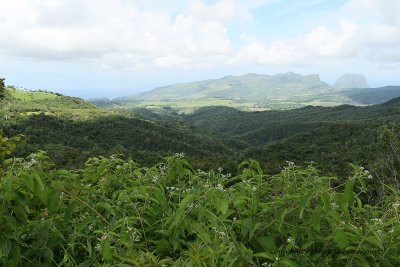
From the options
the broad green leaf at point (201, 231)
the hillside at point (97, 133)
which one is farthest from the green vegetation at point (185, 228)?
the hillside at point (97, 133)

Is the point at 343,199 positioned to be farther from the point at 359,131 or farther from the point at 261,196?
the point at 359,131

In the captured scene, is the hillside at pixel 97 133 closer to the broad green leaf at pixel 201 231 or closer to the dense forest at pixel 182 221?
the dense forest at pixel 182 221

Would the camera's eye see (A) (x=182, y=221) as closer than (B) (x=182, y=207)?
No

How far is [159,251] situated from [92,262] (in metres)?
0.68

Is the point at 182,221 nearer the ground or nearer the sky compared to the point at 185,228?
nearer the sky

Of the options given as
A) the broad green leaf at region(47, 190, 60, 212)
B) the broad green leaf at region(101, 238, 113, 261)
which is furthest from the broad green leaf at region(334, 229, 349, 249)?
the broad green leaf at region(47, 190, 60, 212)

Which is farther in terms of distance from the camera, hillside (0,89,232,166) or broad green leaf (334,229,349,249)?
hillside (0,89,232,166)

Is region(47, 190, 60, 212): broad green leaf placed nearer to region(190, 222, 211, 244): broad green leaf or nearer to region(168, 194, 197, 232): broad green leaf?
region(168, 194, 197, 232): broad green leaf

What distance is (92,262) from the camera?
137 inches

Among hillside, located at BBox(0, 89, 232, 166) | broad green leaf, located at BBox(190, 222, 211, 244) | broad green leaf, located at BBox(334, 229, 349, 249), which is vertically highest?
broad green leaf, located at BBox(190, 222, 211, 244)

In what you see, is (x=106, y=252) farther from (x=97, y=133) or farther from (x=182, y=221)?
(x=97, y=133)

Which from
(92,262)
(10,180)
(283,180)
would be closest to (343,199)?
(283,180)

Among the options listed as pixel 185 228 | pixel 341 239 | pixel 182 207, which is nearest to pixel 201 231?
pixel 182 207

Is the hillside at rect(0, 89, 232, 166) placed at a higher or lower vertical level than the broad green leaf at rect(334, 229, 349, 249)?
lower
